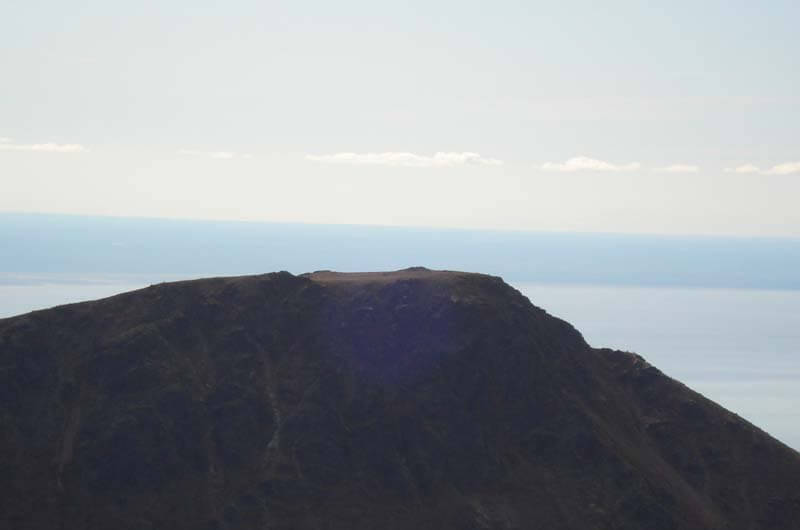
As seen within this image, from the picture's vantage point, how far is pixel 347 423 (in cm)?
7900

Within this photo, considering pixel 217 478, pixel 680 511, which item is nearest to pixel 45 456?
pixel 217 478

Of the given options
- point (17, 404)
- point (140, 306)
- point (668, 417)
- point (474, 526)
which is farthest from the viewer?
point (668, 417)

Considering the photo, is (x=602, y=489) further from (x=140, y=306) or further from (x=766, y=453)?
(x=140, y=306)

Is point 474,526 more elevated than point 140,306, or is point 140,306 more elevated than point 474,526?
point 140,306

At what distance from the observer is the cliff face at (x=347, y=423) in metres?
72.9

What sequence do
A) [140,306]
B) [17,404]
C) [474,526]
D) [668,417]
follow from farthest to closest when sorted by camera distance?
[668,417] < [140,306] < [17,404] < [474,526]

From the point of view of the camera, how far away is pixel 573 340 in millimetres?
91125

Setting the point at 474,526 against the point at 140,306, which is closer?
the point at 474,526

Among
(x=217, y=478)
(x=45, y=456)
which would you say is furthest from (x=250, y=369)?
(x=45, y=456)

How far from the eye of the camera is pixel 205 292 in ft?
281

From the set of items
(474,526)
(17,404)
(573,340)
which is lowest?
(474,526)

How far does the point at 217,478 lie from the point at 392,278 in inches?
886

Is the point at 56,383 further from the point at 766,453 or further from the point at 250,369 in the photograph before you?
the point at 766,453

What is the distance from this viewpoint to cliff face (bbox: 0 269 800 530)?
72938 mm
